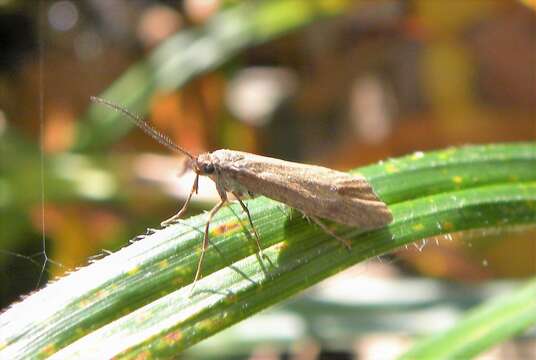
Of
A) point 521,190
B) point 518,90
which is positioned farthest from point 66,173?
point 518,90

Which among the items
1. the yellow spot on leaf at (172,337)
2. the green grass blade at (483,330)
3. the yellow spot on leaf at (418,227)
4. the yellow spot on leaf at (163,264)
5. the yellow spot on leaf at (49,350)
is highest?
Answer: the yellow spot on leaf at (418,227)

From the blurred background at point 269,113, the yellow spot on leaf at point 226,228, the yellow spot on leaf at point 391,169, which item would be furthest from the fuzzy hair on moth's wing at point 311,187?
the blurred background at point 269,113

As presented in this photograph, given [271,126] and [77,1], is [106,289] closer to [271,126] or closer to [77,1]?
[271,126]

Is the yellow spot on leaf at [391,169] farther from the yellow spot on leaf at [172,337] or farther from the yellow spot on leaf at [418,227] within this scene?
the yellow spot on leaf at [172,337]

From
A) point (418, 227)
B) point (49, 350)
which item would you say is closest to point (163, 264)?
point (49, 350)

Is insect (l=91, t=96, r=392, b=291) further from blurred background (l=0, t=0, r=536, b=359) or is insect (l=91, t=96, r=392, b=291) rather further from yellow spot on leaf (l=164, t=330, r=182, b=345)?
blurred background (l=0, t=0, r=536, b=359)

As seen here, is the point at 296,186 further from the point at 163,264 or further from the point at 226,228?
the point at 163,264
